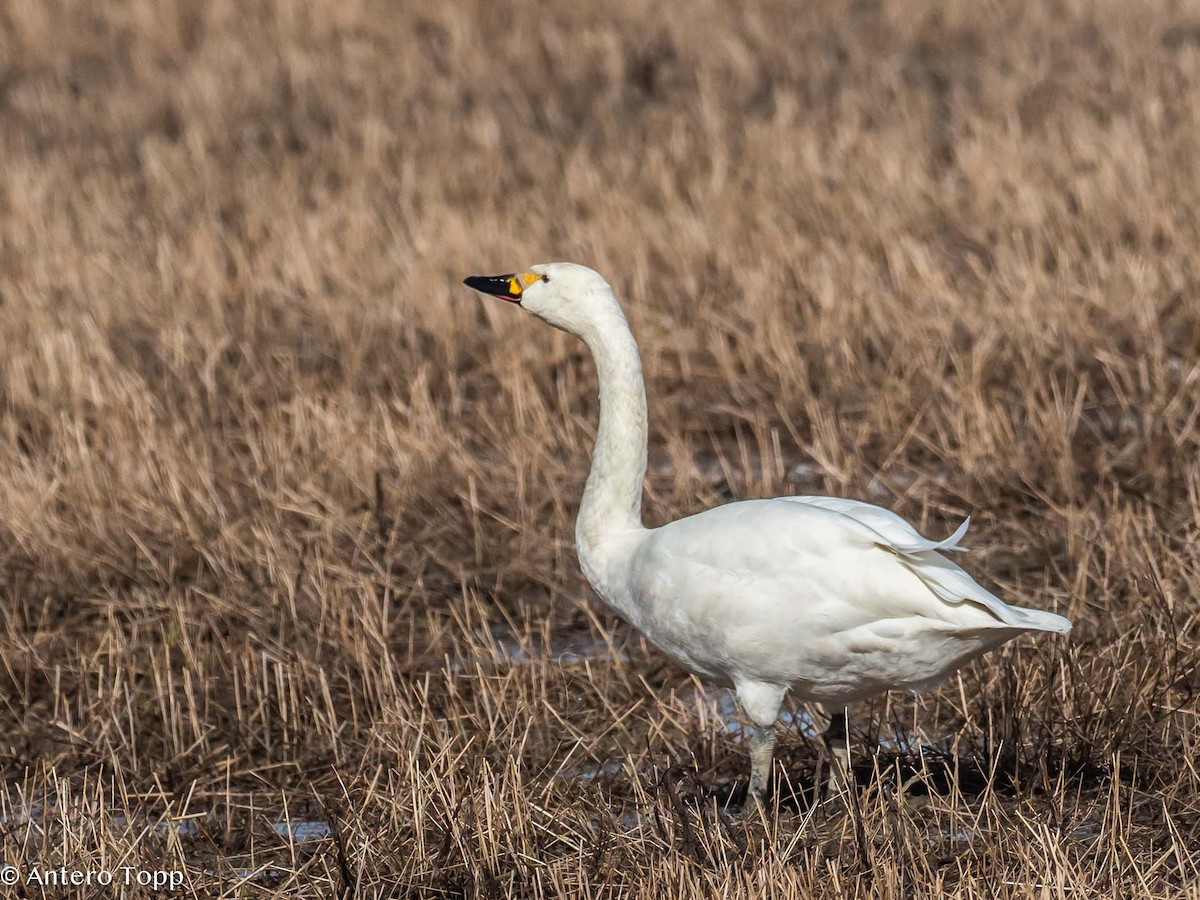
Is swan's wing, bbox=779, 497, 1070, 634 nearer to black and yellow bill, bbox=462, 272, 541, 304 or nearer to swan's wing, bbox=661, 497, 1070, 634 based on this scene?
swan's wing, bbox=661, 497, 1070, 634

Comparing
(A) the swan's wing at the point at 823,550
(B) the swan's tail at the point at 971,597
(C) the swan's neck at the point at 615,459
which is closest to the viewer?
(B) the swan's tail at the point at 971,597

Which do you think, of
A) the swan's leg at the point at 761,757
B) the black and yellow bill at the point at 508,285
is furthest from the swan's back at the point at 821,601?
the black and yellow bill at the point at 508,285

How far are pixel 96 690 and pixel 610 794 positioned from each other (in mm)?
1655

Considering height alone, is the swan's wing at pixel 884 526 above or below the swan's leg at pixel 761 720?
above

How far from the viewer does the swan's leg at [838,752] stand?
388 centimetres

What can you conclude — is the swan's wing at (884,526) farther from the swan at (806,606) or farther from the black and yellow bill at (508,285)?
the black and yellow bill at (508,285)

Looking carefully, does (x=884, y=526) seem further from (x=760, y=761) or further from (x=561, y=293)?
(x=561, y=293)

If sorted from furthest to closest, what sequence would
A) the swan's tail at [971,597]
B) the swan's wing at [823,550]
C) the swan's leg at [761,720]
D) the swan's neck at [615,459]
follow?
the swan's neck at [615,459] < the swan's leg at [761,720] < the swan's wing at [823,550] < the swan's tail at [971,597]

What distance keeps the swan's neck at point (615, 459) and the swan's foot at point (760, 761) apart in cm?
50

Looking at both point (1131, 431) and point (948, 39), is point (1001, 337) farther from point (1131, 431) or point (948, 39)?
point (948, 39)

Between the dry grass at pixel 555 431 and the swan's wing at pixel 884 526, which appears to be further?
the dry grass at pixel 555 431

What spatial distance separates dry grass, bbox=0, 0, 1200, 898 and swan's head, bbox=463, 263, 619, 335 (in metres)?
0.91

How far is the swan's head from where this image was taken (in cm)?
416

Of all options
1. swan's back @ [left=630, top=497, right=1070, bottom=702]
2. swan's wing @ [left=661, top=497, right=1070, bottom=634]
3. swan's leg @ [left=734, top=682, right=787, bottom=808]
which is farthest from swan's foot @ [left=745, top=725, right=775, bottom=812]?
swan's wing @ [left=661, top=497, right=1070, bottom=634]
